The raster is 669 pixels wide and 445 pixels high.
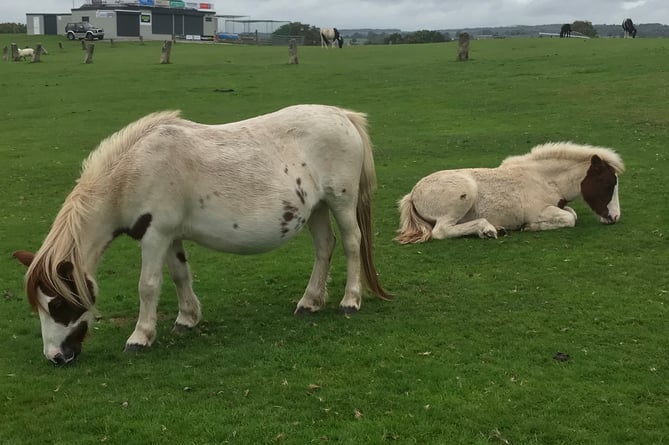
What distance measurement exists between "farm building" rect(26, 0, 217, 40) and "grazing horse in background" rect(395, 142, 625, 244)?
84.4m

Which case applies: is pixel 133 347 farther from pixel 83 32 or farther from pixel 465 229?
pixel 83 32

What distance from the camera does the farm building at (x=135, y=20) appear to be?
90625 millimetres

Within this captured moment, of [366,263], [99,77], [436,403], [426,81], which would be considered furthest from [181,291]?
[99,77]

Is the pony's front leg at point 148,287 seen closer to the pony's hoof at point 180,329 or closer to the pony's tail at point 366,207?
the pony's hoof at point 180,329

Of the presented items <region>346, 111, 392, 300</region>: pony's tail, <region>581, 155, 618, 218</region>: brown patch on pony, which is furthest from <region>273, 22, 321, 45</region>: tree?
<region>346, 111, 392, 300</region>: pony's tail

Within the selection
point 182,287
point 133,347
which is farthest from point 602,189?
point 133,347

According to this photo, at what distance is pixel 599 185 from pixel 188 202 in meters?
6.25

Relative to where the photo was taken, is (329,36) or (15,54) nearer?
(15,54)

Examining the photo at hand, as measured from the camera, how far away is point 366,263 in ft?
23.6

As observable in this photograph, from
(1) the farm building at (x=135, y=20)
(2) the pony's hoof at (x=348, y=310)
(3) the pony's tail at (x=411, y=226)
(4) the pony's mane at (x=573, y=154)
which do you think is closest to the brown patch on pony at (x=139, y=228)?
(2) the pony's hoof at (x=348, y=310)

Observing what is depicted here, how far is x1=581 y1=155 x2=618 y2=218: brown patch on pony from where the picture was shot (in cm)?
966

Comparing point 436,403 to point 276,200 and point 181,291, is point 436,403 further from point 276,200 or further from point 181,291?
point 181,291

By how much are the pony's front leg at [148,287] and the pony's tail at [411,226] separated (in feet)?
14.1

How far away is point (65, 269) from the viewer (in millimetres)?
5527
